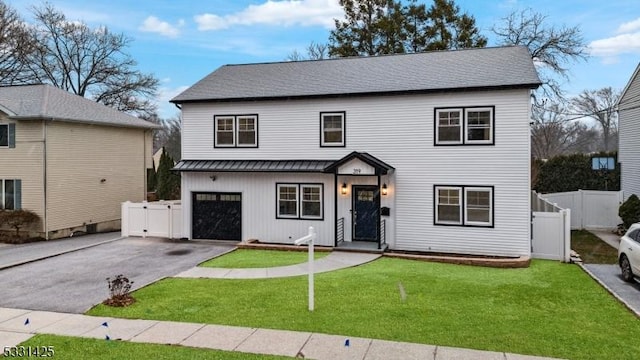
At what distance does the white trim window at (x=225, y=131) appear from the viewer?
17719 millimetres

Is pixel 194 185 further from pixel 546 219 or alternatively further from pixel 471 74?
pixel 546 219

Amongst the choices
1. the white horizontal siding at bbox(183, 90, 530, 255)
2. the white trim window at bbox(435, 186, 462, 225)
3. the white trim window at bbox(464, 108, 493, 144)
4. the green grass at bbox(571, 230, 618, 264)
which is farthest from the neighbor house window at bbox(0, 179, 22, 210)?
the green grass at bbox(571, 230, 618, 264)

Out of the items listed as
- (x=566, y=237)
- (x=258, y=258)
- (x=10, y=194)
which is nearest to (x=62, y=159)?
(x=10, y=194)

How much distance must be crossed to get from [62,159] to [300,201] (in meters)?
12.1

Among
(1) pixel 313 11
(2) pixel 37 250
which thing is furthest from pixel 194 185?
(1) pixel 313 11

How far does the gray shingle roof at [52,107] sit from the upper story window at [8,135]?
98 cm

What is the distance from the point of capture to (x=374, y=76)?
56.2 ft

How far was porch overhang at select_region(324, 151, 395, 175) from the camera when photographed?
14.9 metres

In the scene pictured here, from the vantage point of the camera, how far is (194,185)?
18.0 m

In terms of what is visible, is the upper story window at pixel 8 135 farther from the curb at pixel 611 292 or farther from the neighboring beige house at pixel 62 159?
the curb at pixel 611 292

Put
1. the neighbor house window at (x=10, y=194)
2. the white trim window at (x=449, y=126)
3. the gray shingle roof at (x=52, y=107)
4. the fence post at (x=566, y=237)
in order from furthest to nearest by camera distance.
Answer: the neighbor house window at (x=10, y=194) → the gray shingle roof at (x=52, y=107) → the white trim window at (x=449, y=126) → the fence post at (x=566, y=237)

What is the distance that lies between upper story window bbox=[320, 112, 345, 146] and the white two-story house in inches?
1.5

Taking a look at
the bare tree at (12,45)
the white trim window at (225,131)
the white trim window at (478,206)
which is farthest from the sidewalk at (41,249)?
the bare tree at (12,45)

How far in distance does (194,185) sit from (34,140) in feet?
A: 27.1
